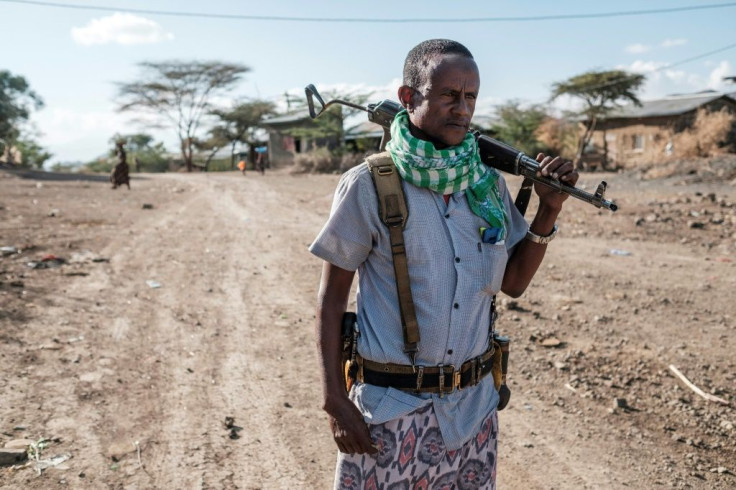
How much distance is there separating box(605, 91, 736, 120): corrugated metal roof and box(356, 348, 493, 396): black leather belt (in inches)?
1169

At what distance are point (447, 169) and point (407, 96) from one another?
0.25m

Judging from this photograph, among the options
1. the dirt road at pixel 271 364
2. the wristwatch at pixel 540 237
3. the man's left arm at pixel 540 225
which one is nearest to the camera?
the man's left arm at pixel 540 225

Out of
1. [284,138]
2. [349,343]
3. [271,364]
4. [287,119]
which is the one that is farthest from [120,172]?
[284,138]

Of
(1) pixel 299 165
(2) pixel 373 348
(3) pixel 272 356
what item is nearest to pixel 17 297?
(3) pixel 272 356

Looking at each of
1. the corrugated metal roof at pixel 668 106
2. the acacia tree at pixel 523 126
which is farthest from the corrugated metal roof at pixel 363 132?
the corrugated metal roof at pixel 668 106

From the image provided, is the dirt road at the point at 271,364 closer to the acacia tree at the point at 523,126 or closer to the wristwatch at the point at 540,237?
the wristwatch at the point at 540,237

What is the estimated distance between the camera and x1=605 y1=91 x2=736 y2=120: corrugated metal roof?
28047mm

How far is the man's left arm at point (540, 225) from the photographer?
5.65ft

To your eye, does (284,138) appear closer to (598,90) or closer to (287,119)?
(287,119)

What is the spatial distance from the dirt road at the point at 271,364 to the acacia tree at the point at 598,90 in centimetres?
2147

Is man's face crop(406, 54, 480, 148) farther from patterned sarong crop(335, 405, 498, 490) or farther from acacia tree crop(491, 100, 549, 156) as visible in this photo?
acacia tree crop(491, 100, 549, 156)

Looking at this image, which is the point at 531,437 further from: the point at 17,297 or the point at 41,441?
the point at 17,297

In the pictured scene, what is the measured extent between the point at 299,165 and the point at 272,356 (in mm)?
22991

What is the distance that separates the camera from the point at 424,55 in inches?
66.3
